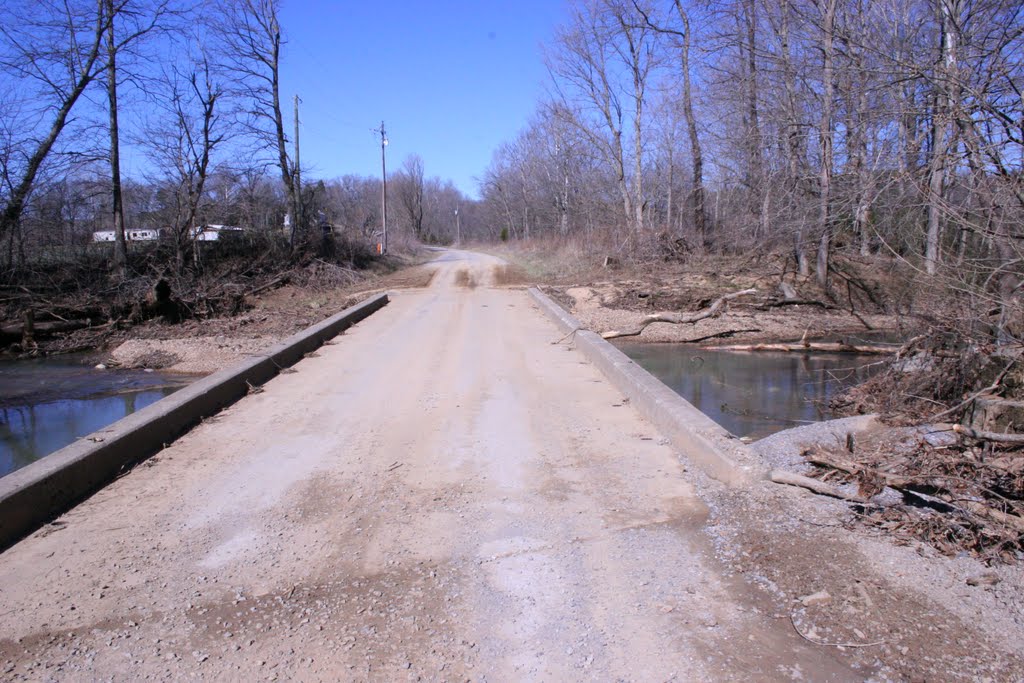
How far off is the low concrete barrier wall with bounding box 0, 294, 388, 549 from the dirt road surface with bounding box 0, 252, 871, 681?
0.15 m

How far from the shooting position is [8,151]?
1889cm

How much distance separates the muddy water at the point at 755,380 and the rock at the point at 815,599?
4.55 meters

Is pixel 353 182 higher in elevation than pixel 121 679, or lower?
higher

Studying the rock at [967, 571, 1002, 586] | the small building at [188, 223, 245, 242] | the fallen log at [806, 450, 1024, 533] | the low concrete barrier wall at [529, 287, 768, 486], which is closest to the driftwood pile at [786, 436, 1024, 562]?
the fallen log at [806, 450, 1024, 533]

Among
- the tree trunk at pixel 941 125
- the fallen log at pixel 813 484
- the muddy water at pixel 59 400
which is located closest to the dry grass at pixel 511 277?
the muddy water at pixel 59 400

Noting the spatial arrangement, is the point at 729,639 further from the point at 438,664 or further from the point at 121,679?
the point at 121,679

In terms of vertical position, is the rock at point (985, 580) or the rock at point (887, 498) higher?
the rock at point (887, 498)

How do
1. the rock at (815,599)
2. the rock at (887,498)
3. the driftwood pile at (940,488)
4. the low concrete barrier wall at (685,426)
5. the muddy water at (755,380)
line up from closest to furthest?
the rock at (815,599) → the driftwood pile at (940,488) → the rock at (887,498) → the low concrete barrier wall at (685,426) → the muddy water at (755,380)

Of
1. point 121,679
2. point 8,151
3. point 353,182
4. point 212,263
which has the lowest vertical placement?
point 121,679

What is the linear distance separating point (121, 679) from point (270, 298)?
2107 cm

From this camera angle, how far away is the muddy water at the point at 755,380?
927 cm

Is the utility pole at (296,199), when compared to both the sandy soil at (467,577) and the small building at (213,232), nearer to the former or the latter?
the small building at (213,232)

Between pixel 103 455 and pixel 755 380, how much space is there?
9.35m

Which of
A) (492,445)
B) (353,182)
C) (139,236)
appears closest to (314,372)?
(492,445)
